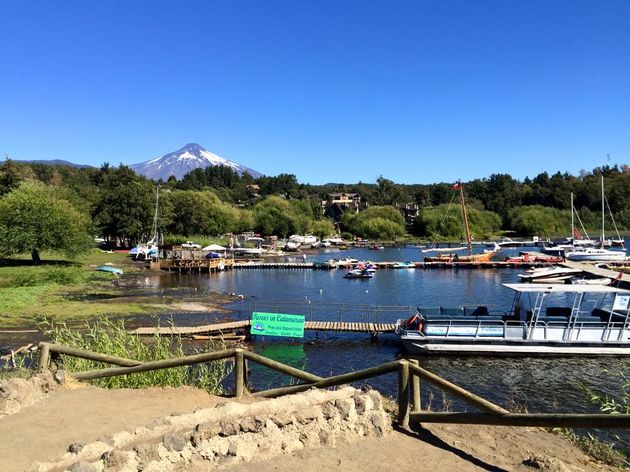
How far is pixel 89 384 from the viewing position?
1105 cm

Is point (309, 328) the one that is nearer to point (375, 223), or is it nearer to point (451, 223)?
point (375, 223)

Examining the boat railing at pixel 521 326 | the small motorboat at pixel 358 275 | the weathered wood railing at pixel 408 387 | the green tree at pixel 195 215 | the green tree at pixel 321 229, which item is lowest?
the small motorboat at pixel 358 275

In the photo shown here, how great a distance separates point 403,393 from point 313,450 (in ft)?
6.04

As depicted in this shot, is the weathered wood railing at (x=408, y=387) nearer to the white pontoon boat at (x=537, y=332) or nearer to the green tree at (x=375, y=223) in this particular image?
the white pontoon boat at (x=537, y=332)

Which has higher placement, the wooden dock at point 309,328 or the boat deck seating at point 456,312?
the boat deck seating at point 456,312

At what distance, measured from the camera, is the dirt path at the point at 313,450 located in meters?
7.25

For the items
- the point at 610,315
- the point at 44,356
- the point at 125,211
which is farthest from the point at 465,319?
the point at 125,211

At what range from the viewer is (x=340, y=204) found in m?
177

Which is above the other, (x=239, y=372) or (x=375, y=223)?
(x=375, y=223)

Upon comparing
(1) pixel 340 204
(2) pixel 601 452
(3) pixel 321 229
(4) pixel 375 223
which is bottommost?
(2) pixel 601 452

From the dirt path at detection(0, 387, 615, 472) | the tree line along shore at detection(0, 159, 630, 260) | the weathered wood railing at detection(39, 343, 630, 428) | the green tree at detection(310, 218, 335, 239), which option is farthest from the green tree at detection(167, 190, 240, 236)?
the dirt path at detection(0, 387, 615, 472)

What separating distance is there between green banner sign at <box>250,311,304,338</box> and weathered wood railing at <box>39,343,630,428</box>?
17381mm

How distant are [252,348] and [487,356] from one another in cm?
1195

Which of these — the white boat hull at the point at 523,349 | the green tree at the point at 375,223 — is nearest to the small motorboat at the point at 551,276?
the white boat hull at the point at 523,349
